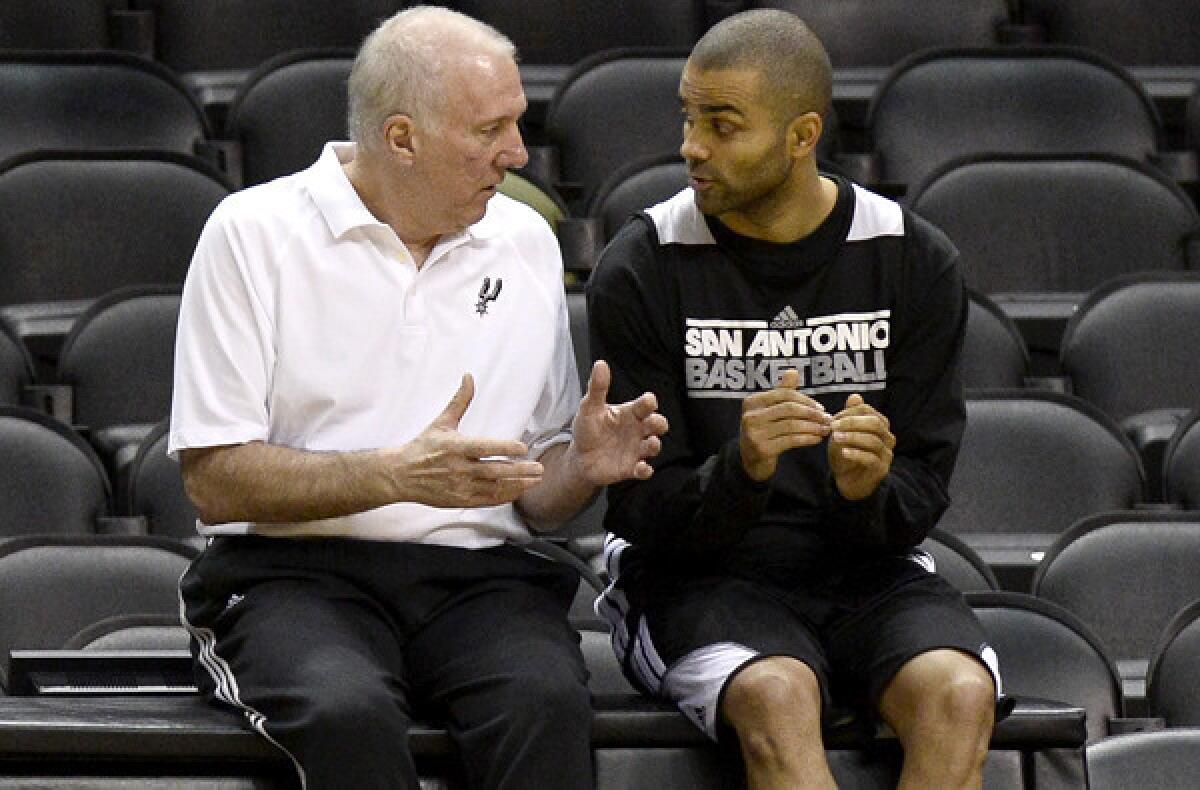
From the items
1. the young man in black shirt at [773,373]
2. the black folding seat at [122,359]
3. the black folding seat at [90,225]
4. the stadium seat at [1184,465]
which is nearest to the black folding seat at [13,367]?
the black folding seat at [122,359]

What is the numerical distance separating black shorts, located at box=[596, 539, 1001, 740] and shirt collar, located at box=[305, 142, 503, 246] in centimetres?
48

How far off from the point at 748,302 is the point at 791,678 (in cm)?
52

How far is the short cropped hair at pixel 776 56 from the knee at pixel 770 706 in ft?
2.45

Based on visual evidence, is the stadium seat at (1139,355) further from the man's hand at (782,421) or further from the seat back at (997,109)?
the man's hand at (782,421)

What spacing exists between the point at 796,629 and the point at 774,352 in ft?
1.15

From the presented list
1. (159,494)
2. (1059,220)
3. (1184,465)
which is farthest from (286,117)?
(1184,465)

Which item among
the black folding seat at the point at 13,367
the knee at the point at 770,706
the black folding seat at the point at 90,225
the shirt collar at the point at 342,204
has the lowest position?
the black folding seat at the point at 13,367

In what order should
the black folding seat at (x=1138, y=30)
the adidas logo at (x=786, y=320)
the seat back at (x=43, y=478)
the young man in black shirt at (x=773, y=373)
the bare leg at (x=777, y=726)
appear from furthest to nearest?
1. the black folding seat at (x=1138, y=30)
2. the seat back at (x=43, y=478)
3. the adidas logo at (x=786, y=320)
4. the young man in black shirt at (x=773, y=373)
5. the bare leg at (x=777, y=726)

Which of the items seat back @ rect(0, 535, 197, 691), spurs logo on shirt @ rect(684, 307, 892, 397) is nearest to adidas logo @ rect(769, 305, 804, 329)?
spurs logo on shirt @ rect(684, 307, 892, 397)

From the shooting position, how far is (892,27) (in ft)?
17.8

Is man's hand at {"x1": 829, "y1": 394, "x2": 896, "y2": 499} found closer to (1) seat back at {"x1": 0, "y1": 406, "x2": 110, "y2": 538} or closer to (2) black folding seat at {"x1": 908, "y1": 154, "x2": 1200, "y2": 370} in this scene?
(1) seat back at {"x1": 0, "y1": 406, "x2": 110, "y2": 538}

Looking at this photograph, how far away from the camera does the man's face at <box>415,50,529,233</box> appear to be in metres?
2.82

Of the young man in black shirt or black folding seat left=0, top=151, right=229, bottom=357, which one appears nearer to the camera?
the young man in black shirt

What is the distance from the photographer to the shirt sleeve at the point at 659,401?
2.74 meters
